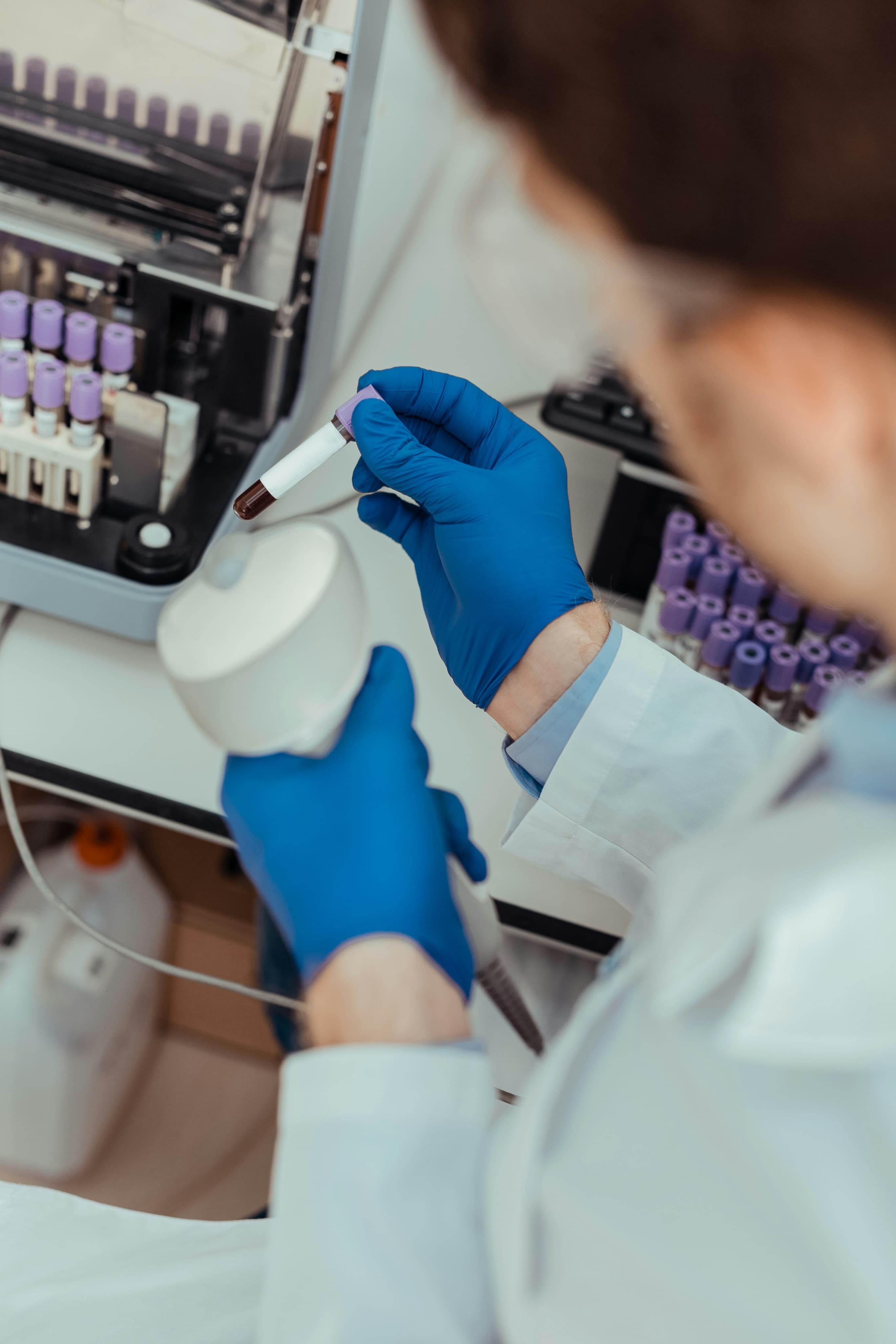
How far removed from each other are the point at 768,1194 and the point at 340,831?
0.32m

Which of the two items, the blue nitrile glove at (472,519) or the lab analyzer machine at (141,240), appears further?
the lab analyzer machine at (141,240)

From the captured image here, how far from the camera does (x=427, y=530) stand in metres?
0.96

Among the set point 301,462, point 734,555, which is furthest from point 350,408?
point 734,555

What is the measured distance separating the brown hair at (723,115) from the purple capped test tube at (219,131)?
31.4 inches

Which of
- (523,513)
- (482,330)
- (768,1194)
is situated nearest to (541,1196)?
(768,1194)

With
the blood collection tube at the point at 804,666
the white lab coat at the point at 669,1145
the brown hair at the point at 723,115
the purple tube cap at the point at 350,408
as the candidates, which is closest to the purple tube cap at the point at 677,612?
the blood collection tube at the point at 804,666

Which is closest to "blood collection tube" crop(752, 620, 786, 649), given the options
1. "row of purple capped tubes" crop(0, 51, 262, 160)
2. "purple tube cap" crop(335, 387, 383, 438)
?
"purple tube cap" crop(335, 387, 383, 438)

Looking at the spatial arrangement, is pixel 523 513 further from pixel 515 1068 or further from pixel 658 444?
pixel 515 1068

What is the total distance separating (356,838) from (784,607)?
0.64 m

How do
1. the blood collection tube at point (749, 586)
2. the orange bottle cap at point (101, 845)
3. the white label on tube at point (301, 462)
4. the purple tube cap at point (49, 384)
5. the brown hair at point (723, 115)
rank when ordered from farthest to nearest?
the orange bottle cap at point (101, 845), the blood collection tube at point (749, 586), the purple tube cap at point (49, 384), the white label on tube at point (301, 462), the brown hair at point (723, 115)

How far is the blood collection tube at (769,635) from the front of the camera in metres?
1.12

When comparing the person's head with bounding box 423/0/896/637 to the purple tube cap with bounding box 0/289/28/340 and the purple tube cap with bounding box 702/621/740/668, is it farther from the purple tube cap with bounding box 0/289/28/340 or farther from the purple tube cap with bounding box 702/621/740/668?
the purple tube cap with bounding box 0/289/28/340

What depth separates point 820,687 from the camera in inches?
44.0

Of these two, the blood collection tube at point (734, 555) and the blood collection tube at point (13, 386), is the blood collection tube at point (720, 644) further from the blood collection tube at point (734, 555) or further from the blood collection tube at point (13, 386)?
the blood collection tube at point (13, 386)
